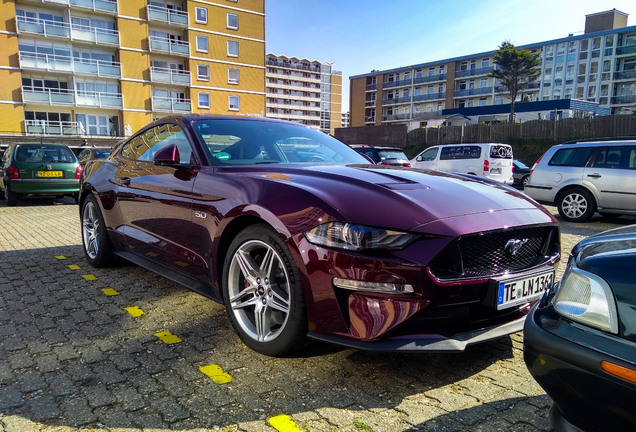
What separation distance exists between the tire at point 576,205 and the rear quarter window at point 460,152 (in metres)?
7.12

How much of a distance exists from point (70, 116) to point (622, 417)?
137 feet

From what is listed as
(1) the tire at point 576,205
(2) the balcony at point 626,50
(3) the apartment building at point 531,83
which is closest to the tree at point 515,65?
(3) the apartment building at point 531,83

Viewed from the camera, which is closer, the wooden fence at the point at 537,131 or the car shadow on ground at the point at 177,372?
the car shadow on ground at the point at 177,372

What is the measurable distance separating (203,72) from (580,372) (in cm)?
4439

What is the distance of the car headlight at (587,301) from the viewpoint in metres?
1.42

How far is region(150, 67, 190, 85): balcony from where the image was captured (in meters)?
38.7

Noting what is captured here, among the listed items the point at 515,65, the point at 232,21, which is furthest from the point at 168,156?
the point at 515,65

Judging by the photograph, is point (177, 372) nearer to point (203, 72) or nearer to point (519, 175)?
point (519, 175)

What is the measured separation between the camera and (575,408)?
4.87 ft

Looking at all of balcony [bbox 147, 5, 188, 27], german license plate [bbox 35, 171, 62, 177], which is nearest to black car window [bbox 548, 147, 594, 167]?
german license plate [bbox 35, 171, 62, 177]

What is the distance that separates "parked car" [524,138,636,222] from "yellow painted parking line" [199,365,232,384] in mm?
8367

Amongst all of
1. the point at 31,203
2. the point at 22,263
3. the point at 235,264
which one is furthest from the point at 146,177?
the point at 31,203

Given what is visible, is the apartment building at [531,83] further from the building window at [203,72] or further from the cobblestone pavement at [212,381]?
Answer: the cobblestone pavement at [212,381]

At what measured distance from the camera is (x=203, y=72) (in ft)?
137
